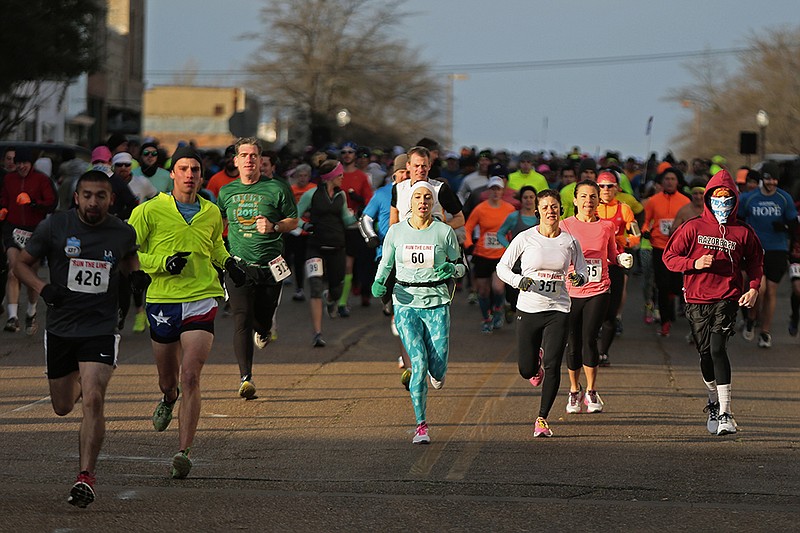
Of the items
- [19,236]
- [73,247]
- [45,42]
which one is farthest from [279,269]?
[45,42]

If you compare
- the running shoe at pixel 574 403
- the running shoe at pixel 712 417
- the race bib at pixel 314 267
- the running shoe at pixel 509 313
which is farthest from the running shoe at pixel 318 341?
the running shoe at pixel 712 417

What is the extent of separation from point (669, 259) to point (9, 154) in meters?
8.51

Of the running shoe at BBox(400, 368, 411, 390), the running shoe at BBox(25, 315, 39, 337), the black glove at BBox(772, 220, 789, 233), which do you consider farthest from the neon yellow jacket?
the black glove at BBox(772, 220, 789, 233)

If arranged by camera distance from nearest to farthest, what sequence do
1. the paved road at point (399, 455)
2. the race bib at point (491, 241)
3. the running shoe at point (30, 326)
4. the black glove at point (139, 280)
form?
the paved road at point (399, 455), the black glove at point (139, 280), the running shoe at point (30, 326), the race bib at point (491, 241)

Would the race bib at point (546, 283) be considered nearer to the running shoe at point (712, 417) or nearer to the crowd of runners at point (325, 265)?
the crowd of runners at point (325, 265)

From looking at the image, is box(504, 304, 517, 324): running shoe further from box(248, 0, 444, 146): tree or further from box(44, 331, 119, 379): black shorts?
box(248, 0, 444, 146): tree

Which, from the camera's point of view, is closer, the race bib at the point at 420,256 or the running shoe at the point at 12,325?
the race bib at the point at 420,256

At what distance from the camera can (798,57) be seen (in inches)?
2665

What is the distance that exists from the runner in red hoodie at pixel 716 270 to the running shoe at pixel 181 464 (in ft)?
13.2

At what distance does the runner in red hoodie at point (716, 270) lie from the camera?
10.5 meters

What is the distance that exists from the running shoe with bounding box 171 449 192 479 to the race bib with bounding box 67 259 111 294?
1.11 meters

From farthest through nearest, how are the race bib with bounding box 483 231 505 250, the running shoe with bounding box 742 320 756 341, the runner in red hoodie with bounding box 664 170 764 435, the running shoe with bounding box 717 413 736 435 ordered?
the race bib with bounding box 483 231 505 250
the running shoe with bounding box 742 320 756 341
the runner in red hoodie with bounding box 664 170 764 435
the running shoe with bounding box 717 413 736 435

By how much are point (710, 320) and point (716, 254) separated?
19.3 inches

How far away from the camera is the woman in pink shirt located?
11.3 meters
